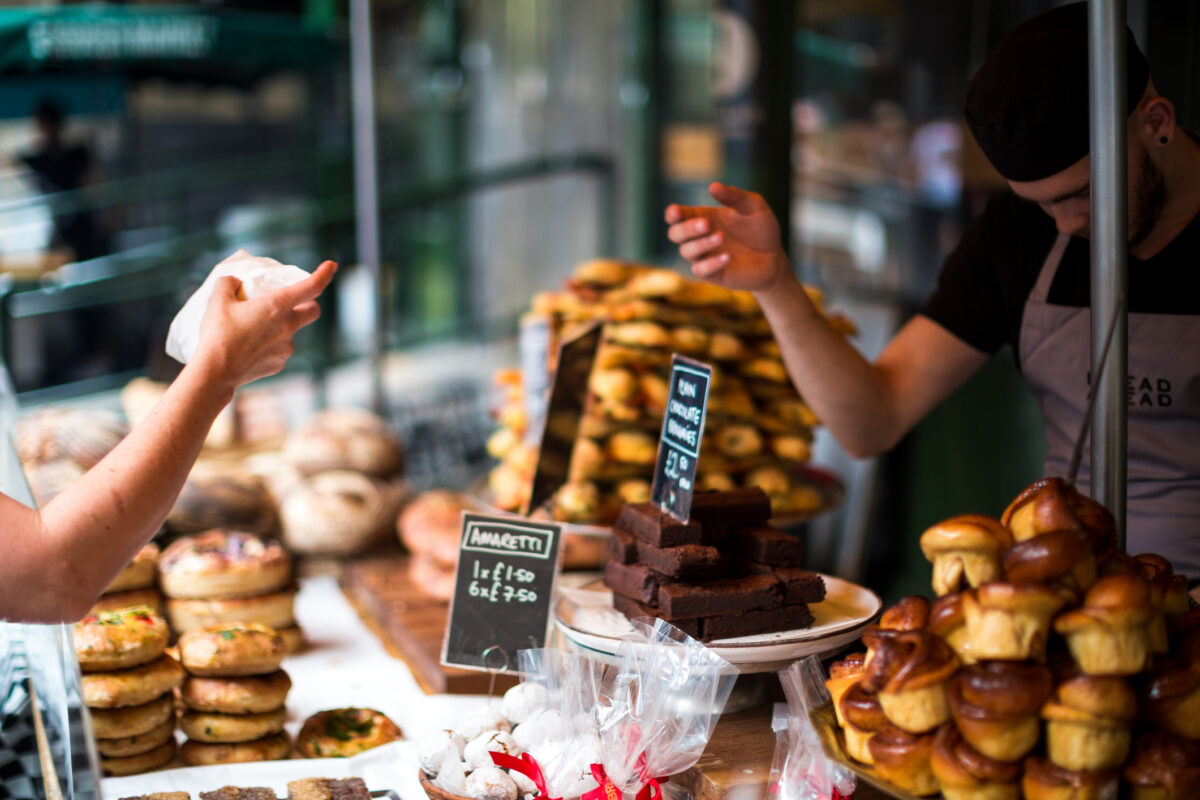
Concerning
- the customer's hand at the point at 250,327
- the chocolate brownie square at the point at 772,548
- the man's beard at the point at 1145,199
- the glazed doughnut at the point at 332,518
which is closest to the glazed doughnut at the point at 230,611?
the glazed doughnut at the point at 332,518

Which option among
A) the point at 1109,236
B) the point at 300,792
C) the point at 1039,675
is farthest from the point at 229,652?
the point at 1109,236

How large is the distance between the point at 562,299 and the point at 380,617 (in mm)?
805

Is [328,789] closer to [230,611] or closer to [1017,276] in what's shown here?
[230,611]

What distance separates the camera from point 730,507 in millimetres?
1747

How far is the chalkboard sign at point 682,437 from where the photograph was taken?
1661 millimetres

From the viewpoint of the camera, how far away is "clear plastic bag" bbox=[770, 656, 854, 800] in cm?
132

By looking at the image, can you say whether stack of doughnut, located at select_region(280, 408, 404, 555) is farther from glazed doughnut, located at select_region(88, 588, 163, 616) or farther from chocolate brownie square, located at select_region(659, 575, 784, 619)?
chocolate brownie square, located at select_region(659, 575, 784, 619)

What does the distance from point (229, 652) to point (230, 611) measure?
1.26 feet

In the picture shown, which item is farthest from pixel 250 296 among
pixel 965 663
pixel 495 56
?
pixel 495 56

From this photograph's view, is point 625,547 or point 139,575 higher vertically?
point 625,547

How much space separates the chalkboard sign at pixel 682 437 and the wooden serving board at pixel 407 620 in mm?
416

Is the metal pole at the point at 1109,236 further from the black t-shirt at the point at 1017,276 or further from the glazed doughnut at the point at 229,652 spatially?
the glazed doughnut at the point at 229,652

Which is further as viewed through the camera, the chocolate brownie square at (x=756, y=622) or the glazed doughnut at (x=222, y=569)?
the glazed doughnut at (x=222, y=569)

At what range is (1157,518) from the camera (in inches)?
71.1
